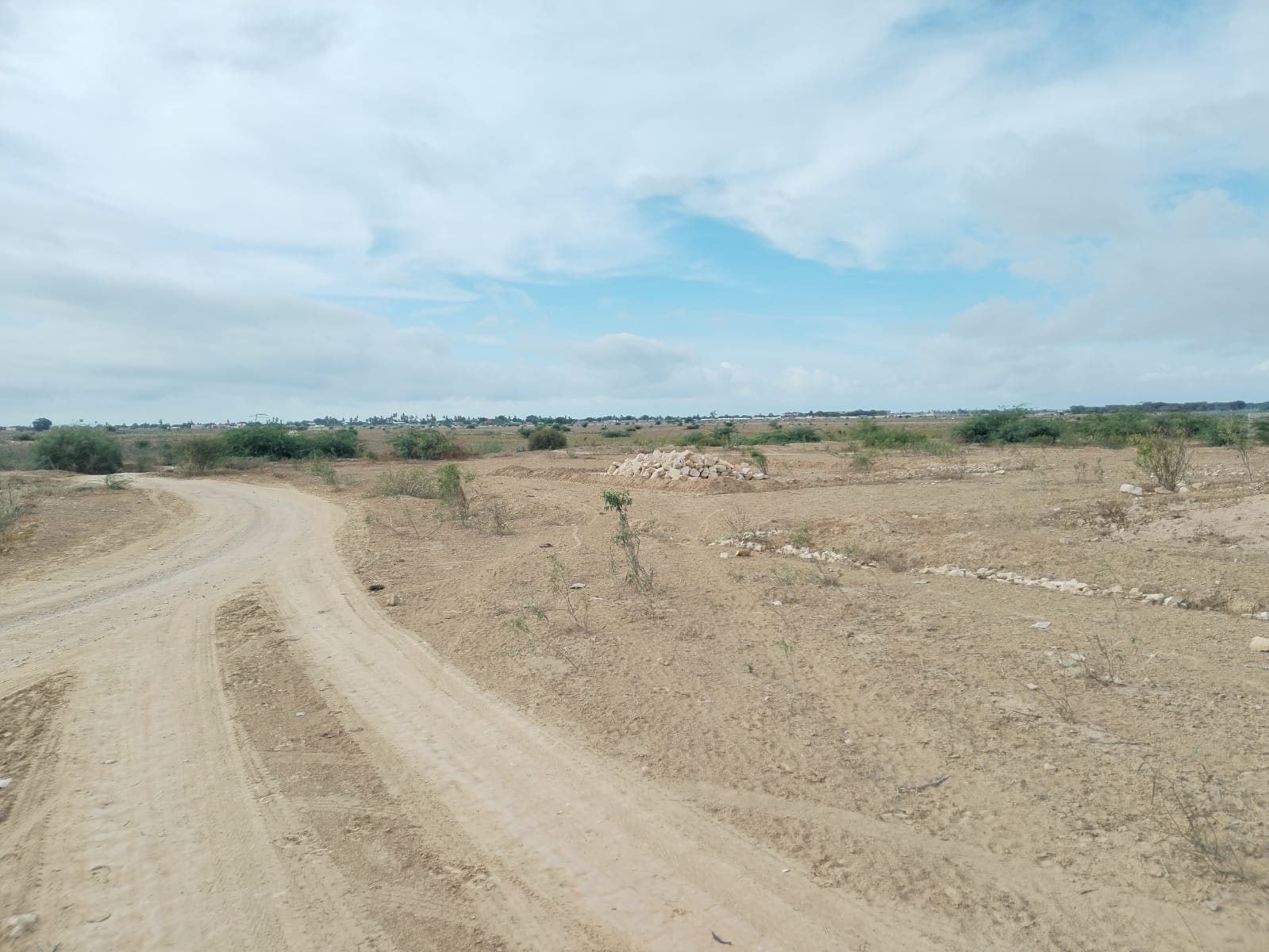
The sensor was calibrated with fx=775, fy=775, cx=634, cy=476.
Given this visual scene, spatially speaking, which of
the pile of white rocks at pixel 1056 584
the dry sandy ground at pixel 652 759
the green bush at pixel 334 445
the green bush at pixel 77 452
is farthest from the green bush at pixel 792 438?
the dry sandy ground at pixel 652 759

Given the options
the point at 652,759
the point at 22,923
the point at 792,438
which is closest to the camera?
the point at 22,923

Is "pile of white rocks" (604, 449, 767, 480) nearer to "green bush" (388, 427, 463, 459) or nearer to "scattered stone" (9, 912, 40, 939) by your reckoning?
"scattered stone" (9, 912, 40, 939)

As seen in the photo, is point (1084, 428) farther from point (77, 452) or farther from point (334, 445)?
point (77, 452)

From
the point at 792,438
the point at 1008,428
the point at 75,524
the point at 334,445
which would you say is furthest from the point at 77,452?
the point at 1008,428

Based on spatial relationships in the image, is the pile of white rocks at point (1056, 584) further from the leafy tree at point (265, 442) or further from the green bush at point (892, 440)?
the leafy tree at point (265, 442)

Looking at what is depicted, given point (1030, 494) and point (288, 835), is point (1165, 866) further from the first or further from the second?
point (1030, 494)

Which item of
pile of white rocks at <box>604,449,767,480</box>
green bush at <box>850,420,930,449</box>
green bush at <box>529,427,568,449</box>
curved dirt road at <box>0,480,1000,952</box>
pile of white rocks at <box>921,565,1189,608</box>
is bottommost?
curved dirt road at <box>0,480,1000,952</box>

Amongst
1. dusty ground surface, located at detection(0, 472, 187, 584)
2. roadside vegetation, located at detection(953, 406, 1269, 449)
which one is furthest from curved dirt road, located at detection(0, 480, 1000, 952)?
roadside vegetation, located at detection(953, 406, 1269, 449)

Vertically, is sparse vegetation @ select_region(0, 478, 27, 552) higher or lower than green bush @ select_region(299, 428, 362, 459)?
lower
